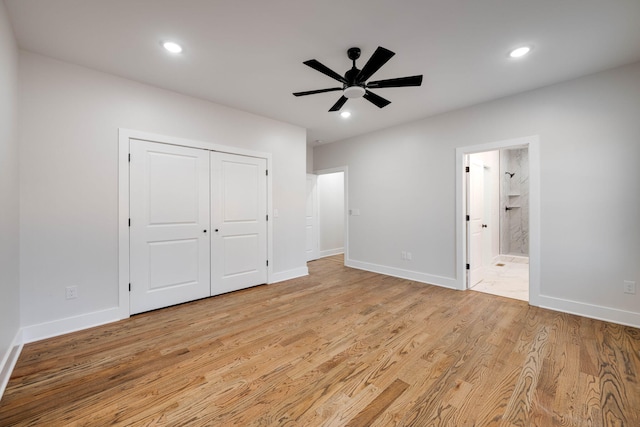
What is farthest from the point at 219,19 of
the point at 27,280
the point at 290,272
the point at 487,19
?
the point at 290,272

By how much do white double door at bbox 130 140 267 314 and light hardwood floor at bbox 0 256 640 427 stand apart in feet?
1.39

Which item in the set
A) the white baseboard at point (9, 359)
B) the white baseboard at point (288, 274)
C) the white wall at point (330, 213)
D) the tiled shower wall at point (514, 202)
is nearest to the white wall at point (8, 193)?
the white baseboard at point (9, 359)

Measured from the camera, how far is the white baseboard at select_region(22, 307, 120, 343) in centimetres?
239

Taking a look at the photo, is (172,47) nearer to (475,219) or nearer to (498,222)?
(475,219)

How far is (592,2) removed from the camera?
184 centimetres

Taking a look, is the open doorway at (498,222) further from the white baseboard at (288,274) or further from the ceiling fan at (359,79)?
the white baseboard at (288,274)

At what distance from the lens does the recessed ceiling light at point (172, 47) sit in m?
2.32

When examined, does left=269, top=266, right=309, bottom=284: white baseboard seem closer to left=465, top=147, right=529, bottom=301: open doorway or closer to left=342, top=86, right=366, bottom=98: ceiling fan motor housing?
left=465, top=147, right=529, bottom=301: open doorway

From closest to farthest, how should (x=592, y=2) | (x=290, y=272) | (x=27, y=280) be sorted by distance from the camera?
1. (x=592, y=2)
2. (x=27, y=280)
3. (x=290, y=272)

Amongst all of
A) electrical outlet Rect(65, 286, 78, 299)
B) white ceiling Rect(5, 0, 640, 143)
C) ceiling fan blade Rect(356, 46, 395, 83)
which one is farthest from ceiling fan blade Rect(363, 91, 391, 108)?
electrical outlet Rect(65, 286, 78, 299)

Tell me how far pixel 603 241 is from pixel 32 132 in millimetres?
5888

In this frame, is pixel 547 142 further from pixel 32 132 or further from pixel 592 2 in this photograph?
pixel 32 132

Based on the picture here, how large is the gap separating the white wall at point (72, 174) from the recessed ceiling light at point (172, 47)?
936 millimetres

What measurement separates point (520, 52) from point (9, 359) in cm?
501
